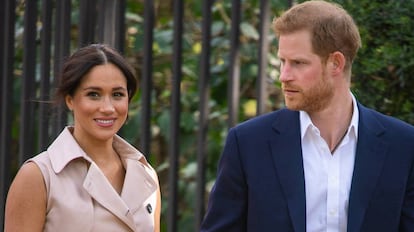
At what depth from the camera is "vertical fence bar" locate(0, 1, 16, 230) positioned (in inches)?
256

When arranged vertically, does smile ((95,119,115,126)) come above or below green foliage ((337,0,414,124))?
below

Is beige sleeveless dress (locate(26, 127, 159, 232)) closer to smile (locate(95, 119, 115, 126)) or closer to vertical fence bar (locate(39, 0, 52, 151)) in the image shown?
smile (locate(95, 119, 115, 126))

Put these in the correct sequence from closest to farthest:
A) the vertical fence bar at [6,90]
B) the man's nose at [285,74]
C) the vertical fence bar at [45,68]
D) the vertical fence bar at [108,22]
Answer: the man's nose at [285,74], the vertical fence bar at [108,22], the vertical fence bar at [45,68], the vertical fence bar at [6,90]

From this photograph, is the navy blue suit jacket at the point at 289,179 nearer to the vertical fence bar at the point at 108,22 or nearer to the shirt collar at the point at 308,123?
the shirt collar at the point at 308,123

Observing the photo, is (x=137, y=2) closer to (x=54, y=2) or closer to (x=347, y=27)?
(x=54, y=2)

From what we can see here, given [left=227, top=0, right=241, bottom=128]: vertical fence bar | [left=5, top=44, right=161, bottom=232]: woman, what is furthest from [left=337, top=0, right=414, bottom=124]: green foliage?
[left=5, top=44, right=161, bottom=232]: woman

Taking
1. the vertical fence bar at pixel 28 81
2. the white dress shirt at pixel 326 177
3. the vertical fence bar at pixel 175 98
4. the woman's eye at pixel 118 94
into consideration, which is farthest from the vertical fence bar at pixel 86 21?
the white dress shirt at pixel 326 177

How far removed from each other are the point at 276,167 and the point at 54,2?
8.70 ft

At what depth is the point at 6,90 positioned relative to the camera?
6.54 m

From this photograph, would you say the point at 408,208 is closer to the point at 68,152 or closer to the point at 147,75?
the point at 68,152

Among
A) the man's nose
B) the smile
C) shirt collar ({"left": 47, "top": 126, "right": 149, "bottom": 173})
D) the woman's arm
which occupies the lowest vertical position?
the woman's arm

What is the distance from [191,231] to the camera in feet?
22.9

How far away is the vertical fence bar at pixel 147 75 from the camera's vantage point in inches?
230

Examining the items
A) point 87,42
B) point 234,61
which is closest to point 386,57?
point 234,61
